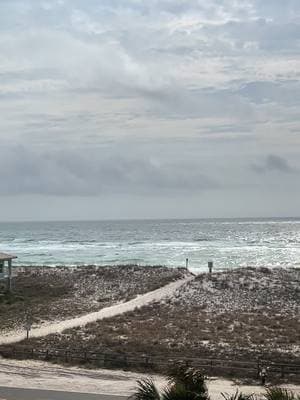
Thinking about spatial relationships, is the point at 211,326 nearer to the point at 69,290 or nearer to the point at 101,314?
the point at 101,314

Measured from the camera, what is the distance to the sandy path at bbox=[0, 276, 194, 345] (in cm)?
3105

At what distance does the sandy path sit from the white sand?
4.93 m

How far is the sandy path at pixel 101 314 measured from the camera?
3105cm

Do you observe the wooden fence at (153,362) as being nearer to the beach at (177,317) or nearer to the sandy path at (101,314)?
the beach at (177,317)

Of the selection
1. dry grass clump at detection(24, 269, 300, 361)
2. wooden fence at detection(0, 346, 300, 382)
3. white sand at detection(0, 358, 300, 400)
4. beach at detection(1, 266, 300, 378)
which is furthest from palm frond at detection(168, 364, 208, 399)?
dry grass clump at detection(24, 269, 300, 361)

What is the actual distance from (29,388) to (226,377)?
26.1ft

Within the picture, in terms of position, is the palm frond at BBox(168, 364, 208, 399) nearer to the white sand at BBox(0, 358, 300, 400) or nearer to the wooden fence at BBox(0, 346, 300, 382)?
the white sand at BBox(0, 358, 300, 400)

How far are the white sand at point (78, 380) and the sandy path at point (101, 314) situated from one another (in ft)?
16.2

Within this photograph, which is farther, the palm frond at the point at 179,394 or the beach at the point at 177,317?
the beach at the point at 177,317

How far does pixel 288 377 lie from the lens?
23281 millimetres

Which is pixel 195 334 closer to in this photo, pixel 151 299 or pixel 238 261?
pixel 151 299

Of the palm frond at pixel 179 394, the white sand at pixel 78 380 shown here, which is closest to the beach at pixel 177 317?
the white sand at pixel 78 380

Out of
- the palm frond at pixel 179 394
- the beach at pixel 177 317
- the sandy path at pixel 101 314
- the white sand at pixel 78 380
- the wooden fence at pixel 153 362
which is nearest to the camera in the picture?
the palm frond at pixel 179 394

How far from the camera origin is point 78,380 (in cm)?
2344
